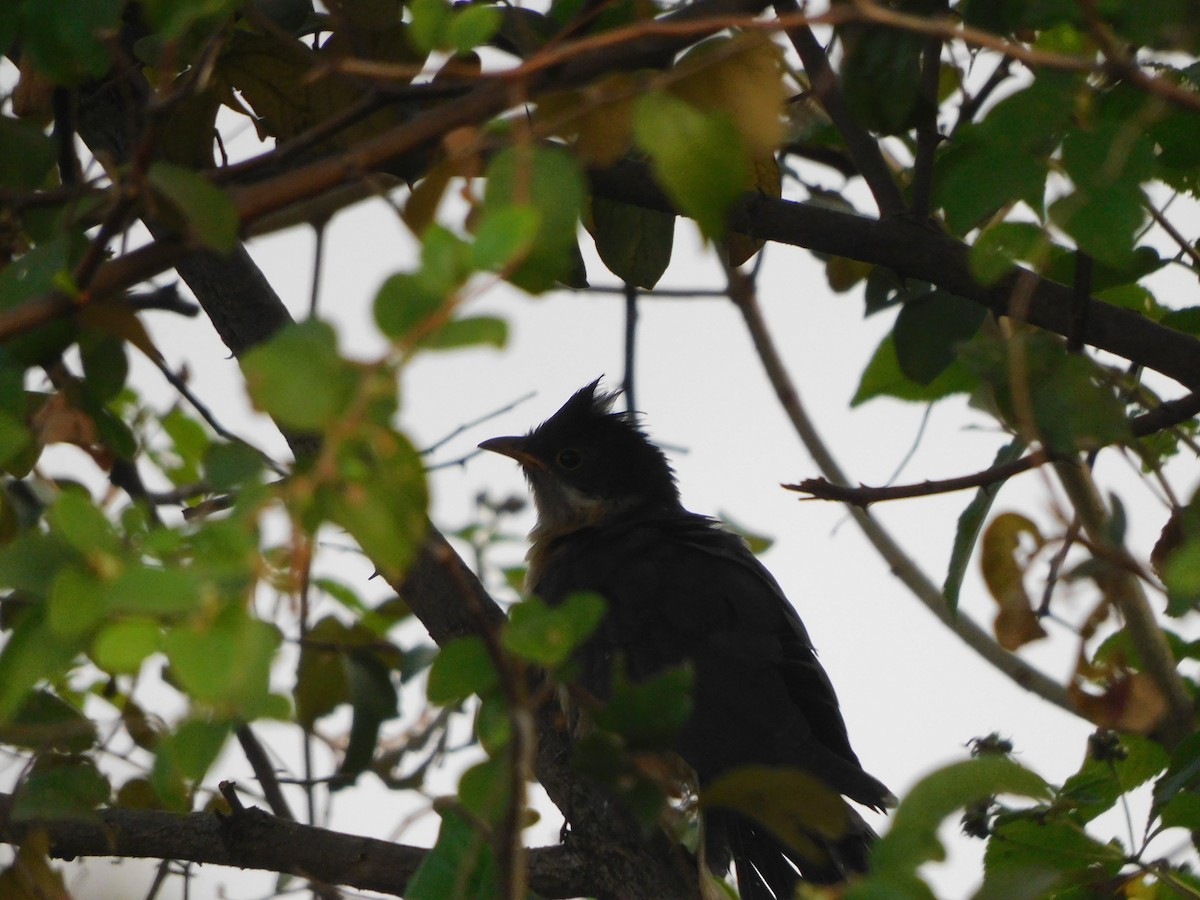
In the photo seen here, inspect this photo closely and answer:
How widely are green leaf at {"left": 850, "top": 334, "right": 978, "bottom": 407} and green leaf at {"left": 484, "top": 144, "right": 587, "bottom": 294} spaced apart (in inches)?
83.1

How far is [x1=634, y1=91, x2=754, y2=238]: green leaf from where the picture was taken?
4.58 ft

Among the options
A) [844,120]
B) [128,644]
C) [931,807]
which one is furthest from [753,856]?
[128,644]

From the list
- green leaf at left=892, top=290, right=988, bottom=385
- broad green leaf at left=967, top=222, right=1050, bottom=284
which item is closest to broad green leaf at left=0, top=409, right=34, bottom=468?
broad green leaf at left=967, top=222, right=1050, bottom=284

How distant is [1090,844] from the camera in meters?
2.52

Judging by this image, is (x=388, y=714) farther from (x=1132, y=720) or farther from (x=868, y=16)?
(x=868, y=16)

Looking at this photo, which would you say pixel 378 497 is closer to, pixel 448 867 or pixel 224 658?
pixel 224 658

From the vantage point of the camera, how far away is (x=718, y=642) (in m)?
4.27

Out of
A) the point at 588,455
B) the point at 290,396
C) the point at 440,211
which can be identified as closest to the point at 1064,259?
the point at 440,211

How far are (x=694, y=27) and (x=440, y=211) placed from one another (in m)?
0.44

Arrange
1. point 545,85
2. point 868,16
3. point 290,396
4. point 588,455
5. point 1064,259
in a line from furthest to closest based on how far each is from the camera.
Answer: point 588,455
point 1064,259
point 545,85
point 868,16
point 290,396

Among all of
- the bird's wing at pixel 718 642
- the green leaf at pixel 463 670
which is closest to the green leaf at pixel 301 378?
the green leaf at pixel 463 670

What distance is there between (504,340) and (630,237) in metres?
1.98

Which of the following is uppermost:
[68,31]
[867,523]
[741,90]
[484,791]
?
[867,523]

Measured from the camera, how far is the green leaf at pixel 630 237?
10.3ft
